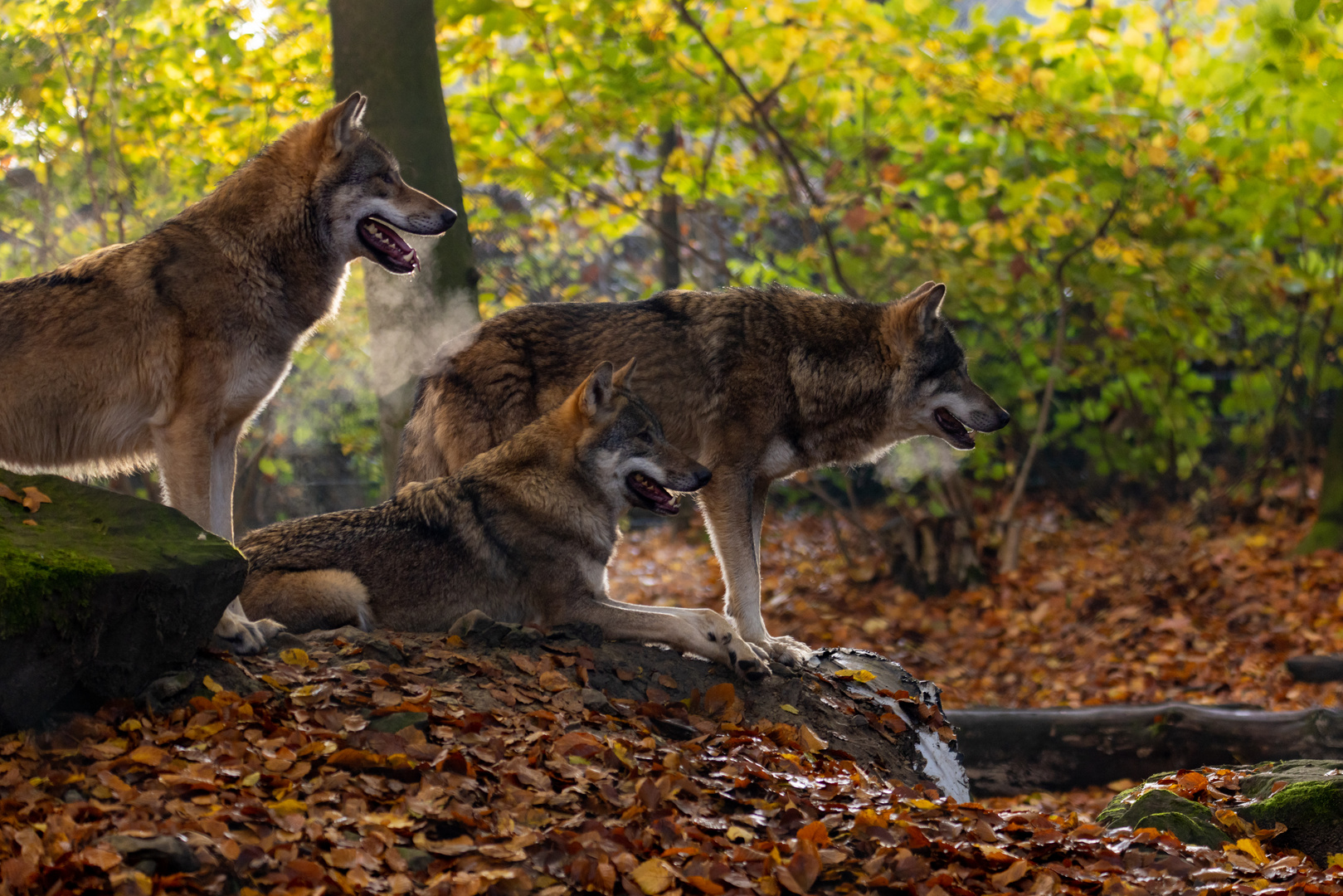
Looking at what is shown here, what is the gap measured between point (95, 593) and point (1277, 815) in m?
5.51

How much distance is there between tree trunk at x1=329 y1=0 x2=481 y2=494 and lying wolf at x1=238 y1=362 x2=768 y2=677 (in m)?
1.87

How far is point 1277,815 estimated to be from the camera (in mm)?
5477

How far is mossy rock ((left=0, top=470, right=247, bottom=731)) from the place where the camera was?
3893mm

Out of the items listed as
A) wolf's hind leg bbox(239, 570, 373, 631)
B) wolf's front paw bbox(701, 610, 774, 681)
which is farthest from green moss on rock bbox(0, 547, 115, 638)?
wolf's front paw bbox(701, 610, 774, 681)

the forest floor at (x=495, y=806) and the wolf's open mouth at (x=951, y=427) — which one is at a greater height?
the wolf's open mouth at (x=951, y=427)

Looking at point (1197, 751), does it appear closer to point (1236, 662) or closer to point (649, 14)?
point (1236, 662)

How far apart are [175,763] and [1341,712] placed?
765 centimetres

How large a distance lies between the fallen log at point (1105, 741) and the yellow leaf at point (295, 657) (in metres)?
5.04

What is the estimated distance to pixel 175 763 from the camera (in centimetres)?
391

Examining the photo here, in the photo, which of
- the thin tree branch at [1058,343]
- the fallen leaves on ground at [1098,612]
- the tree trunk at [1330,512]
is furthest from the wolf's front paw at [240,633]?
the tree trunk at [1330,512]

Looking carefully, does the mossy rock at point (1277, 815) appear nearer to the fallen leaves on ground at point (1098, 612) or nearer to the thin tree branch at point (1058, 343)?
the fallen leaves on ground at point (1098, 612)

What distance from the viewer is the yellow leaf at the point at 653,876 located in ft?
12.1

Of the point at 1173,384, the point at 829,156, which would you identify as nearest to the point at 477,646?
the point at 829,156

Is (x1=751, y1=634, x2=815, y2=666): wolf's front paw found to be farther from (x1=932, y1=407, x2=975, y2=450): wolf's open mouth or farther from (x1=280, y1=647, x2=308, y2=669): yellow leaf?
(x1=280, y1=647, x2=308, y2=669): yellow leaf
